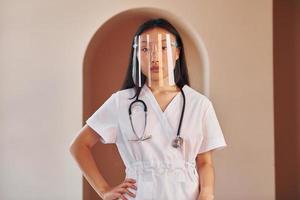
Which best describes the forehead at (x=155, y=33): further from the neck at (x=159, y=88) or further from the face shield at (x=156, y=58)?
the neck at (x=159, y=88)

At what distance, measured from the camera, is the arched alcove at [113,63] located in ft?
7.70

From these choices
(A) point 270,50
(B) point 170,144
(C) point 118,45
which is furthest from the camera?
(C) point 118,45

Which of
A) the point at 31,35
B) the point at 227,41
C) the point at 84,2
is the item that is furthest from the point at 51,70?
the point at 227,41

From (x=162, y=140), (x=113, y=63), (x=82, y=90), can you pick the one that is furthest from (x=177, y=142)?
(x=113, y=63)

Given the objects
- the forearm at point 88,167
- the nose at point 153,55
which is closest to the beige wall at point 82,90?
the forearm at point 88,167

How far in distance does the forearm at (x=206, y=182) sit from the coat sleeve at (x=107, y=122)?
0.89ft

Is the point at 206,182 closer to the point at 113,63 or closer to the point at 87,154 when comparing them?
the point at 87,154

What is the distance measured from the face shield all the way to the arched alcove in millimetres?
1101

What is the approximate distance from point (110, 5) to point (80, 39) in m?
0.25

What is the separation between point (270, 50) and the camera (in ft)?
7.61

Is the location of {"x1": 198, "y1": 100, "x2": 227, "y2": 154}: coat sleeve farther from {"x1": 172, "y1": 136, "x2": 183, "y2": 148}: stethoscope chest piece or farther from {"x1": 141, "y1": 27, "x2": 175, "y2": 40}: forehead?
{"x1": 141, "y1": 27, "x2": 175, "y2": 40}: forehead

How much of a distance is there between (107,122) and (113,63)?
1260 mm

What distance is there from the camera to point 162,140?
1.18 meters

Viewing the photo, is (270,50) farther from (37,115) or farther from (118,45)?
(37,115)
